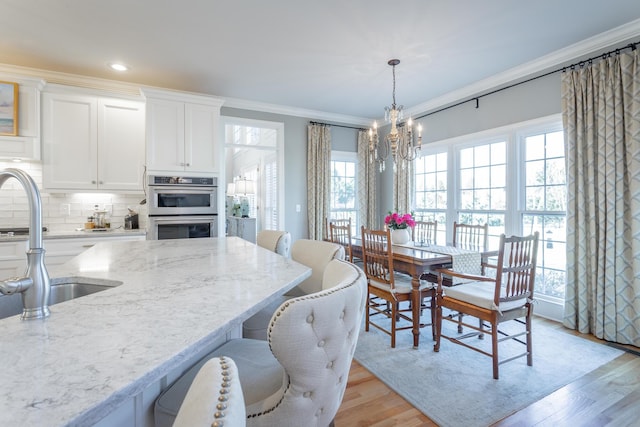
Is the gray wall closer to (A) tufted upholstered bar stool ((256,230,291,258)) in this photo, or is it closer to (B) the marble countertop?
(B) the marble countertop

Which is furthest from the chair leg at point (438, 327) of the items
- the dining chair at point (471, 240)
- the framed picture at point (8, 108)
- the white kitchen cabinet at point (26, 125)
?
Result: the framed picture at point (8, 108)

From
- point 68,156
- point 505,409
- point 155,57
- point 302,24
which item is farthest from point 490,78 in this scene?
point 68,156

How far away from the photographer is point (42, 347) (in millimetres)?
606

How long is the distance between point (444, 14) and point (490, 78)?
159 centimetres

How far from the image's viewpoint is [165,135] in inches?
142

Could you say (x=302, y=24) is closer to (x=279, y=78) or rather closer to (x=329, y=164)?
(x=279, y=78)

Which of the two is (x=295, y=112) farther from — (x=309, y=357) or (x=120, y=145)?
(x=309, y=357)

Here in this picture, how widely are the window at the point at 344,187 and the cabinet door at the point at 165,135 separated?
247 cm

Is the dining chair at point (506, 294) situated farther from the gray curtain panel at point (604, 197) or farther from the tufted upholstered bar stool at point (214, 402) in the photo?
the tufted upholstered bar stool at point (214, 402)

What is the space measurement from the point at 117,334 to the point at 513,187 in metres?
4.04

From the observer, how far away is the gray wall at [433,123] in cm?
338

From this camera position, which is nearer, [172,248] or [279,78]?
[172,248]

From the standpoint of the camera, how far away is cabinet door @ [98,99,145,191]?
3520mm

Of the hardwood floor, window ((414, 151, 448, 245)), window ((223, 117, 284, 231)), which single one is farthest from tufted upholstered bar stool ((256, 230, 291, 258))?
window ((414, 151, 448, 245))
